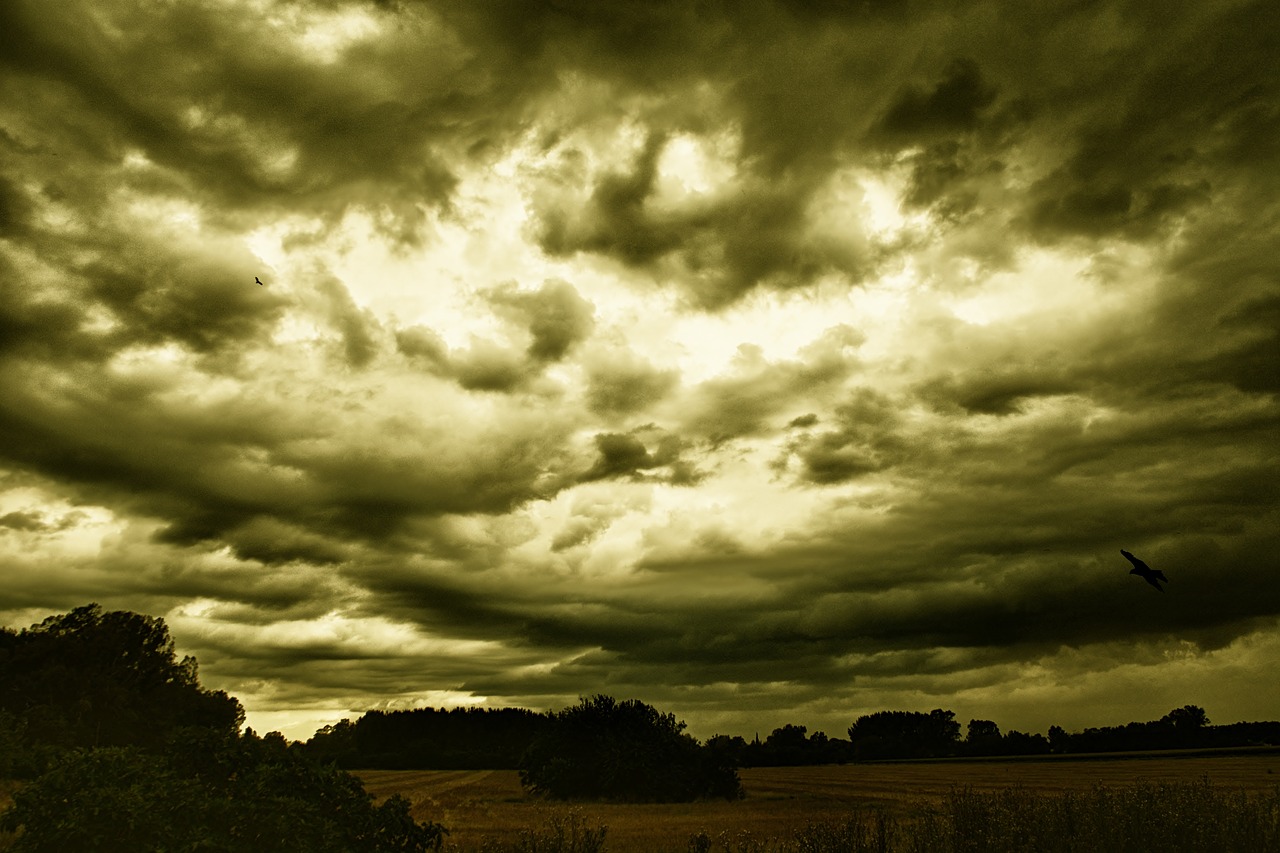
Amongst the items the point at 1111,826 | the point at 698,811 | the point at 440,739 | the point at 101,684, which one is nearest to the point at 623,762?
the point at 698,811

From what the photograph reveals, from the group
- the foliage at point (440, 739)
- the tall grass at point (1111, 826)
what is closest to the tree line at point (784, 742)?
the foliage at point (440, 739)

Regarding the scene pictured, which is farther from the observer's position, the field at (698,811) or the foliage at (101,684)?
the foliage at (101,684)

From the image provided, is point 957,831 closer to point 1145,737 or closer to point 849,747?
point 1145,737

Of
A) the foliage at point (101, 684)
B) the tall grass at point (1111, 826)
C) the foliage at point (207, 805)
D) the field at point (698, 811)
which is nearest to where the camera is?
the foliage at point (207, 805)

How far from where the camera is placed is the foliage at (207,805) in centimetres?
1270

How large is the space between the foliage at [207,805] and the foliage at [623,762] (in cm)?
5514

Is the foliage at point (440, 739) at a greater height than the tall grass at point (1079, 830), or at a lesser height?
lesser

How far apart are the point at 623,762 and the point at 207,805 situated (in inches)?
2297

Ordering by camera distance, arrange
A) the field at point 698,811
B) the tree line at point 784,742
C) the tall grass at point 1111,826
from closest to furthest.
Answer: the tall grass at point 1111,826, the field at point 698,811, the tree line at point 784,742

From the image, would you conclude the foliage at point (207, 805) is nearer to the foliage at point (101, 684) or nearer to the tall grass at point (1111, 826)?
the tall grass at point (1111, 826)

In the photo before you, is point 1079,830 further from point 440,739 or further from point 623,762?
point 440,739

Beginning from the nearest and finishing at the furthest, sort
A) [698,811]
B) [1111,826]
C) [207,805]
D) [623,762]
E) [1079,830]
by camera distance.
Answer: [207,805] → [1079,830] → [1111,826] → [698,811] → [623,762]

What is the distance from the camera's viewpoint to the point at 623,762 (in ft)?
222

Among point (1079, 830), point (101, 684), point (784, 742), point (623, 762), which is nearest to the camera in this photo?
point (1079, 830)
